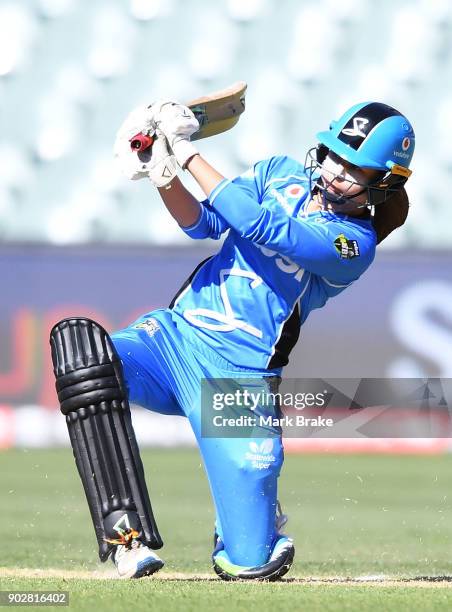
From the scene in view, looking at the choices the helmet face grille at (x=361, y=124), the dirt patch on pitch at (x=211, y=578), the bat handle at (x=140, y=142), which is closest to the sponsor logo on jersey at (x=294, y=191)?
the helmet face grille at (x=361, y=124)

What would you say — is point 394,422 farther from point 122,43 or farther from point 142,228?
point 122,43

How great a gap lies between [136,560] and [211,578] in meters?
0.70

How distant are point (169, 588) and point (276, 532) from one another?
0.80 meters

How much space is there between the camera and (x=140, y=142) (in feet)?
13.8

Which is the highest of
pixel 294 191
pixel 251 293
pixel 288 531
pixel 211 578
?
pixel 294 191

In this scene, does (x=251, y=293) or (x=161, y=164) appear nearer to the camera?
(x=161, y=164)

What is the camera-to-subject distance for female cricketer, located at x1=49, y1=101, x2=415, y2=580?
4.25m

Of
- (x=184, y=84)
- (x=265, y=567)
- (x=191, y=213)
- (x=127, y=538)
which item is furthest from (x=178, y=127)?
(x=184, y=84)

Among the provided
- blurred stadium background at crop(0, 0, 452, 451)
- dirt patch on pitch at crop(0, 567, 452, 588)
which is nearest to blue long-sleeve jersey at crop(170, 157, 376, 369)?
dirt patch on pitch at crop(0, 567, 452, 588)

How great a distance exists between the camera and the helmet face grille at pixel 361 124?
435 cm

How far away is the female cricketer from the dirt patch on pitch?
0.15 m

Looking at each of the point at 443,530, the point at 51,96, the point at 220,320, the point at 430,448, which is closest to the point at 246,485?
the point at 220,320

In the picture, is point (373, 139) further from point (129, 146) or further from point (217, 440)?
point (217, 440)

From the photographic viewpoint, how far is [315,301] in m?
4.53
